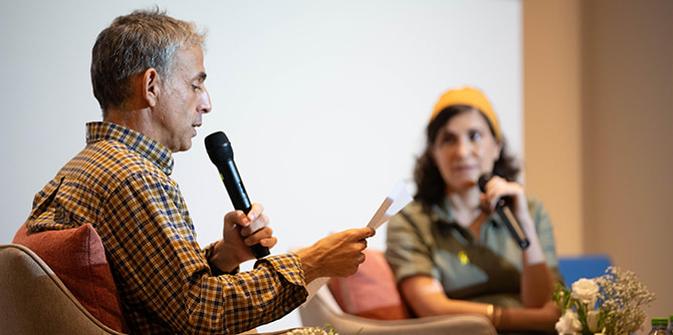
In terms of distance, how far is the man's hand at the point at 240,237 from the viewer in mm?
2104

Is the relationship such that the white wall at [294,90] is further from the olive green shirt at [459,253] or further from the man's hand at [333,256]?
the man's hand at [333,256]

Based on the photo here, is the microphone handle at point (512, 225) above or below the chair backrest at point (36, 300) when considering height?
below

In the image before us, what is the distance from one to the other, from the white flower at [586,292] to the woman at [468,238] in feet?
2.01

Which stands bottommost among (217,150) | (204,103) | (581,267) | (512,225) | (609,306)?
(581,267)

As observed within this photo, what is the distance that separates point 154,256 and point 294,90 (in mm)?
1634

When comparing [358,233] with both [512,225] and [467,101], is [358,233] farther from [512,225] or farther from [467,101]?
[467,101]

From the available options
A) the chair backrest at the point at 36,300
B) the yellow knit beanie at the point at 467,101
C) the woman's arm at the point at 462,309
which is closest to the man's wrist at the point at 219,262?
the chair backrest at the point at 36,300

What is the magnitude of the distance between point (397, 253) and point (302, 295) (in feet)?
4.25

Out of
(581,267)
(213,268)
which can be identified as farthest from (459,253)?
(213,268)

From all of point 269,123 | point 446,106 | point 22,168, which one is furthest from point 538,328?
point 22,168

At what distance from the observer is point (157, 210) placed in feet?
6.12

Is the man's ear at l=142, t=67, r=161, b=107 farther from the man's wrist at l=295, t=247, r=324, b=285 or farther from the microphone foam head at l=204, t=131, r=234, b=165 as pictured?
the man's wrist at l=295, t=247, r=324, b=285

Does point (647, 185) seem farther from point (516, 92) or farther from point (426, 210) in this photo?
point (426, 210)

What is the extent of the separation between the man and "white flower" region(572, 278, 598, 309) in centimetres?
78
